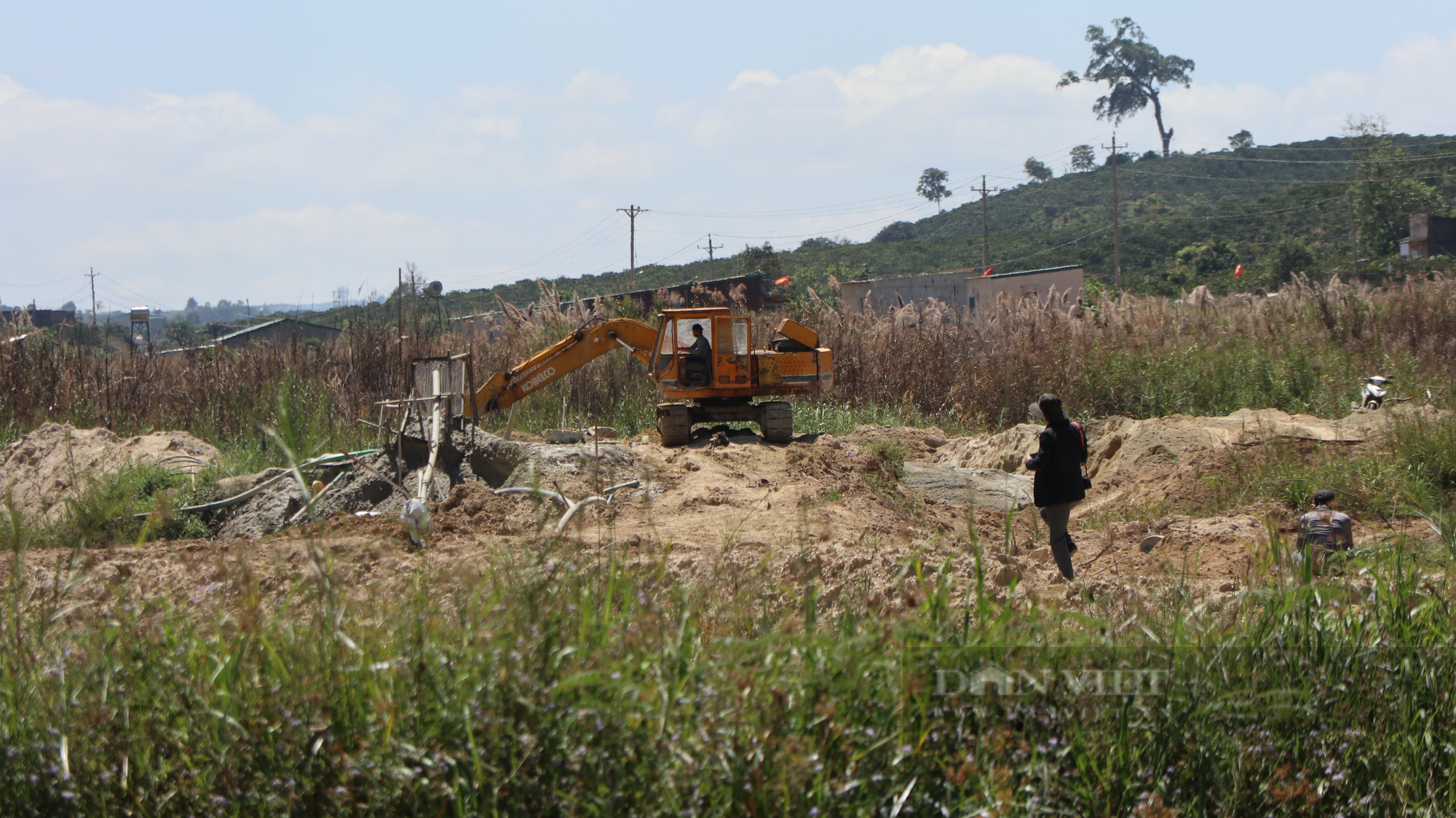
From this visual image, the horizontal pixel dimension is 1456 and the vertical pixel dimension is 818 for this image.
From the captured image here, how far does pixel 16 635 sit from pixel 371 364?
518 inches

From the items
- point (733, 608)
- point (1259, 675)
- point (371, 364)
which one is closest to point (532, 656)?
point (733, 608)

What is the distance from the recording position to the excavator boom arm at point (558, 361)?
Answer: 45.2 ft

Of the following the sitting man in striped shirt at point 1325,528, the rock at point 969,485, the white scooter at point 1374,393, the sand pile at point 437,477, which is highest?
the white scooter at point 1374,393

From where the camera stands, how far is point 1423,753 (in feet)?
13.2

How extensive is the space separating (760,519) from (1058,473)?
2383mm

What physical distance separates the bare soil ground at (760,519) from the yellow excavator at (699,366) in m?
0.45

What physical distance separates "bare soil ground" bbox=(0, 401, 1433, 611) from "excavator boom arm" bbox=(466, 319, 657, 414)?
141 cm

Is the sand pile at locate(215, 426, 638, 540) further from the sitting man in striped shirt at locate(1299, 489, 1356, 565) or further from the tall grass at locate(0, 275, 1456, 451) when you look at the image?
the sitting man in striped shirt at locate(1299, 489, 1356, 565)

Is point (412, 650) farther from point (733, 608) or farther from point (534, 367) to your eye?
point (534, 367)

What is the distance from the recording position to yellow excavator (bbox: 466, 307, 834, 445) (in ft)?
46.5

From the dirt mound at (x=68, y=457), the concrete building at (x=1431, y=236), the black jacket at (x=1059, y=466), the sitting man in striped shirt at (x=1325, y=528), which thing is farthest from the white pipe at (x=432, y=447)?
the concrete building at (x=1431, y=236)

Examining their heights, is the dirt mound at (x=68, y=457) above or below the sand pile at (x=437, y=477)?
above

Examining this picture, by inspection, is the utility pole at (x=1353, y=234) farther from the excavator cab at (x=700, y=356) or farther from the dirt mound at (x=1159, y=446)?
the excavator cab at (x=700, y=356)

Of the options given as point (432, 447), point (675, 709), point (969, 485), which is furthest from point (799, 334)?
point (675, 709)
